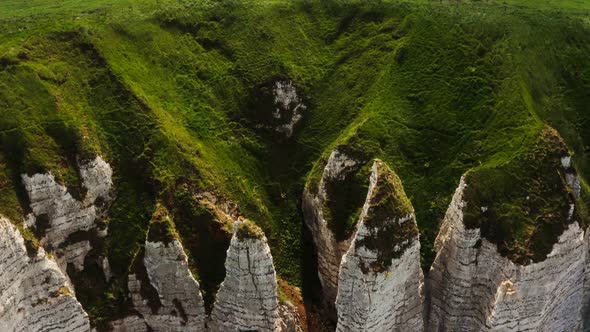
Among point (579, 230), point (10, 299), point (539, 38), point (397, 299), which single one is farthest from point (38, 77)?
point (539, 38)

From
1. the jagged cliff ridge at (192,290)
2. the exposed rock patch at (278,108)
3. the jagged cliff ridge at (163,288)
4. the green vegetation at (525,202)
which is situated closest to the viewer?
the jagged cliff ridge at (192,290)

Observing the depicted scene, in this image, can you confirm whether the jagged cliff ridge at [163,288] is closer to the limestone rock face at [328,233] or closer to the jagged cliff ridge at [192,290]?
the jagged cliff ridge at [192,290]

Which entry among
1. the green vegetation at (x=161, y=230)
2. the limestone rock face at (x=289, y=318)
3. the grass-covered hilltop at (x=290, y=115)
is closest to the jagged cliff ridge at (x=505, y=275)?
the grass-covered hilltop at (x=290, y=115)

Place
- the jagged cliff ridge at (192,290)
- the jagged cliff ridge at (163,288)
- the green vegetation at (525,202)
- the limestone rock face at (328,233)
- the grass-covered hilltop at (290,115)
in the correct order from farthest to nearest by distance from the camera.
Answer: the limestone rock face at (328,233)
the grass-covered hilltop at (290,115)
the green vegetation at (525,202)
the jagged cliff ridge at (163,288)
the jagged cliff ridge at (192,290)

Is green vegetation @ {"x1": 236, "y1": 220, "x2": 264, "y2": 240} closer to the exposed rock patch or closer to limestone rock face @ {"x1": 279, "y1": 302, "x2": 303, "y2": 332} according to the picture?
limestone rock face @ {"x1": 279, "y1": 302, "x2": 303, "y2": 332}

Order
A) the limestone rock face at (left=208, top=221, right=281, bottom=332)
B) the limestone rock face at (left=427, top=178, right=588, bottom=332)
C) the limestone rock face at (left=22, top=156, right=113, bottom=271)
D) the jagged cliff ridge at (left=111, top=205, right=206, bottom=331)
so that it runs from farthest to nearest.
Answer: the jagged cliff ridge at (left=111, top=205, right=206, bottom=331), the limestone rock face at (left=22, top=156, right=113, bottom=271), the limestone rock face at (left=427, top=178, right=588, bottom=332), the limestone rock face at (left=208, top=221, right=281, bottom=332)

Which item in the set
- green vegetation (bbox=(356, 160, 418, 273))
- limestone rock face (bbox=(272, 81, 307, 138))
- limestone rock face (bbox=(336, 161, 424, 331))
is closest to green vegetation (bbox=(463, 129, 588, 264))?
green vegetation (bbox=(356, 160, 418, 273))
